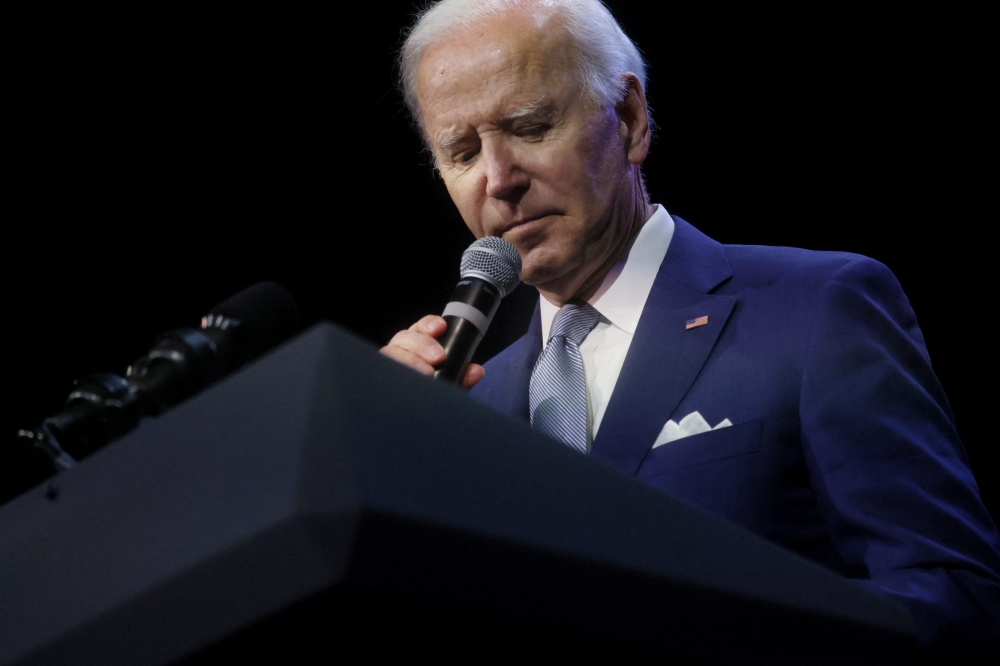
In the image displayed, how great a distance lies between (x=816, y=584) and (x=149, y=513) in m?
0.46

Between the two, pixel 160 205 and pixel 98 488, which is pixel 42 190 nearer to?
pixel 160 205

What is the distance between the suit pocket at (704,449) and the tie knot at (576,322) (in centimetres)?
47

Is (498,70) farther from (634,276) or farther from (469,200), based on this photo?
(634,276)

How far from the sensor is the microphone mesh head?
1.60 meters

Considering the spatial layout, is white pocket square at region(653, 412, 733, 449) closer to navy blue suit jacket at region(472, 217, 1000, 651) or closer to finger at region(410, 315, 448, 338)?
navy blue suit jacket at region(472, 217, 1000, 651)

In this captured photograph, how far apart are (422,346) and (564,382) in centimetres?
53

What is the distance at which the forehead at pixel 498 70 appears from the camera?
6.72 ft

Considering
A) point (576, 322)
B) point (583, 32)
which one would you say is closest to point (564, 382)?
point (576, 322)

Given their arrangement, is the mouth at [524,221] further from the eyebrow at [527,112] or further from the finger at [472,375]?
the finger at [472,375]

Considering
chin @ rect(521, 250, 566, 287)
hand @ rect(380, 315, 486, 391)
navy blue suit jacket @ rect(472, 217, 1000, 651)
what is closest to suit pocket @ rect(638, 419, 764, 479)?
navy blue suit jacket @ rect(472, 217, 1000, 651)

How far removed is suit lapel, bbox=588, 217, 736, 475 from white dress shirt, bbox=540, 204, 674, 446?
6 cm

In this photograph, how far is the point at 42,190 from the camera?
3.03 meters

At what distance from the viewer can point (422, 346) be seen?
146 centimetres

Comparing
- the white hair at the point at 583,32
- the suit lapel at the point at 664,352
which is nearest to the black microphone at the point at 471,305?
the suit lapel at the point at 664,352
